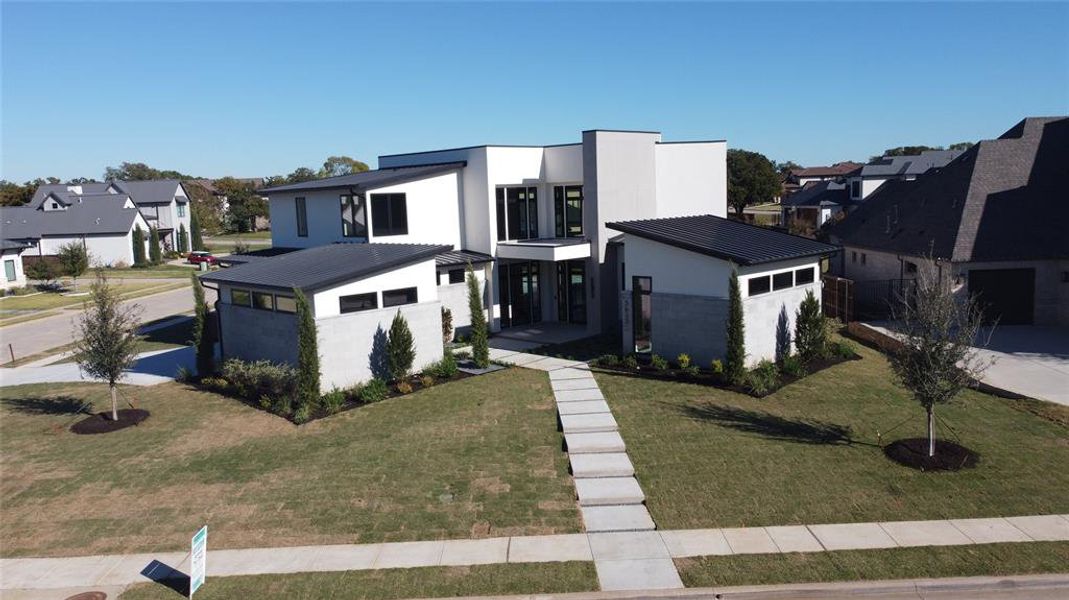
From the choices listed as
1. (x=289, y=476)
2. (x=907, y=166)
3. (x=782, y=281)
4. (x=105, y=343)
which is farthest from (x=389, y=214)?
(x=907, y=166)

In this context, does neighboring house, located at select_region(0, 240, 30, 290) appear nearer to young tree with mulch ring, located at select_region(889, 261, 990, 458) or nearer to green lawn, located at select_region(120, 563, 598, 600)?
green lawn, located at select_region(120, 563, 598, 600)

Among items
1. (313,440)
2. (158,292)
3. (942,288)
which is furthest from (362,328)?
(158,292)

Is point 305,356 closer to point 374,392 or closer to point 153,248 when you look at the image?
point 374,392

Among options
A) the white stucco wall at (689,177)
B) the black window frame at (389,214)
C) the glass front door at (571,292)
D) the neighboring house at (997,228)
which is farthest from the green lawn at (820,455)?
the white stucco wall at (689,177)

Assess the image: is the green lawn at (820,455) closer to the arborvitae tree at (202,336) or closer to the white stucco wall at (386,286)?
the white stucco wall at (386,286)

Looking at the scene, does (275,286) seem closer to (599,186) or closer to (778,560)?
(599,186)

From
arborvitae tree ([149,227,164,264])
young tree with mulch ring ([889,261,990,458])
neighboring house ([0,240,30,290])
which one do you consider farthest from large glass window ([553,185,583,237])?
arborvitae tree ([149,227,164,264])

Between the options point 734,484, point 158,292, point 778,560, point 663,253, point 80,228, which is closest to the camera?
point 778,560
